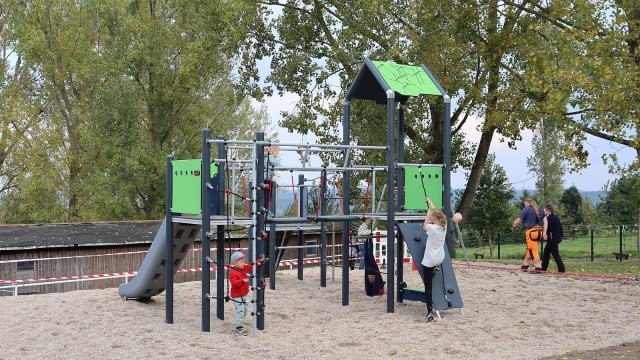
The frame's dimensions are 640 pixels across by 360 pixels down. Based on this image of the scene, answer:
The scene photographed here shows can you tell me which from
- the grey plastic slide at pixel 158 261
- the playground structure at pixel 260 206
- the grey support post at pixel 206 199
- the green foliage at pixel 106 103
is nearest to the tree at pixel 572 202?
the green foliage at pixel 106 103

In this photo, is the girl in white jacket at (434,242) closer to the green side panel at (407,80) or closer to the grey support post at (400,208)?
the grey support post at (400,208)

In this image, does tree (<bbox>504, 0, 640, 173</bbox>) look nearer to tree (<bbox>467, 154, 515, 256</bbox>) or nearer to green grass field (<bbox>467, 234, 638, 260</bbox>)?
green grass field (<bbox>467, 234, 638, 260</bbox>)

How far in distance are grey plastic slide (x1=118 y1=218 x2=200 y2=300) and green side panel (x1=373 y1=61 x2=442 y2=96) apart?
3.96m

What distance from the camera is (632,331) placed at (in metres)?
10.6

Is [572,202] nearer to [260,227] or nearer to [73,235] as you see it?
[73,235]

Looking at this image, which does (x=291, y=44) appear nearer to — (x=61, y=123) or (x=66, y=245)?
(x=66, y=245)

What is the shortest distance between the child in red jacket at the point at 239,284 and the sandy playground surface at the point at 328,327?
28cm

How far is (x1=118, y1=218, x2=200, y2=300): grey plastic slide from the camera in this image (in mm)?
11445

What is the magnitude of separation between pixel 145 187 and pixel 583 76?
24.8 meters

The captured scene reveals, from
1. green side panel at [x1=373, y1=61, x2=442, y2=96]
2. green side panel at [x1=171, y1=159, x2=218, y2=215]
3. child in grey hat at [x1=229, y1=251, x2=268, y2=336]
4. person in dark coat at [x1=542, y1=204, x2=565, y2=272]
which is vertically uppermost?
green side panel at [x1=373, y1=61, x2=442, y2=96]

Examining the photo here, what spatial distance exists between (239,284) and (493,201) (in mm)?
36578

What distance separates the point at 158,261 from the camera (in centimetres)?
1173

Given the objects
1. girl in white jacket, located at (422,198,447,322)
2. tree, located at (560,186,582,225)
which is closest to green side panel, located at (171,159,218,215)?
girl in white jacket, located at (422,198,447,322)

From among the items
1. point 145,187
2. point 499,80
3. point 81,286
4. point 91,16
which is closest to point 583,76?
point 499,80
